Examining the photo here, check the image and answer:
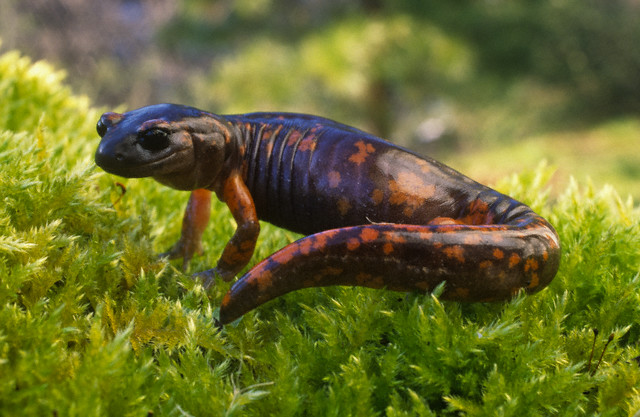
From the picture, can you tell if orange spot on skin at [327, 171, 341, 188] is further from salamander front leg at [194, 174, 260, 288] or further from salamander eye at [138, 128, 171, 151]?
salamander eye at [138, 128, 171, 151]

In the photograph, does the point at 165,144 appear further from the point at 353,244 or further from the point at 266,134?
the point at 353,244

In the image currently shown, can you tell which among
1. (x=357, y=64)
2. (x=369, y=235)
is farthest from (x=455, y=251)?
(x=357, y=64)

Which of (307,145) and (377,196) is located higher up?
(307,145)

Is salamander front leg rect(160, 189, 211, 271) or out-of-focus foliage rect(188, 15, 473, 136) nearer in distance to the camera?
salamander front leg rect(160, 189, 211, 271)

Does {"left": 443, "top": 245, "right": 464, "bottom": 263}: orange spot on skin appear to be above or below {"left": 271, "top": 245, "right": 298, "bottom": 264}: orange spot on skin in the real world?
below

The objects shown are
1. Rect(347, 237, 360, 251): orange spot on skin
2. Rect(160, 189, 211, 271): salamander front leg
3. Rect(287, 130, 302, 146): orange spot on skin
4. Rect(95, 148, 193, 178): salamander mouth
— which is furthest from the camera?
Rect(160, 189, 211, 271): salamander front leg

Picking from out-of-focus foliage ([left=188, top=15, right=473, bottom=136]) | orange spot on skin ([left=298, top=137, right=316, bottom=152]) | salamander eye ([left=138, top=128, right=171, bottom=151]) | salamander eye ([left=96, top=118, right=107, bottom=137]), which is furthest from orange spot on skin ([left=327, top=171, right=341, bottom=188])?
out-of-focus foliage ([left=188, top=15, right=473, bottom=136])

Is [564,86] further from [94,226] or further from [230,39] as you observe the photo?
[94,226]

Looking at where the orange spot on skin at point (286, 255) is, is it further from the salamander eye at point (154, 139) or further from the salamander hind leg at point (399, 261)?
the salamander eye at point (154, 139)
